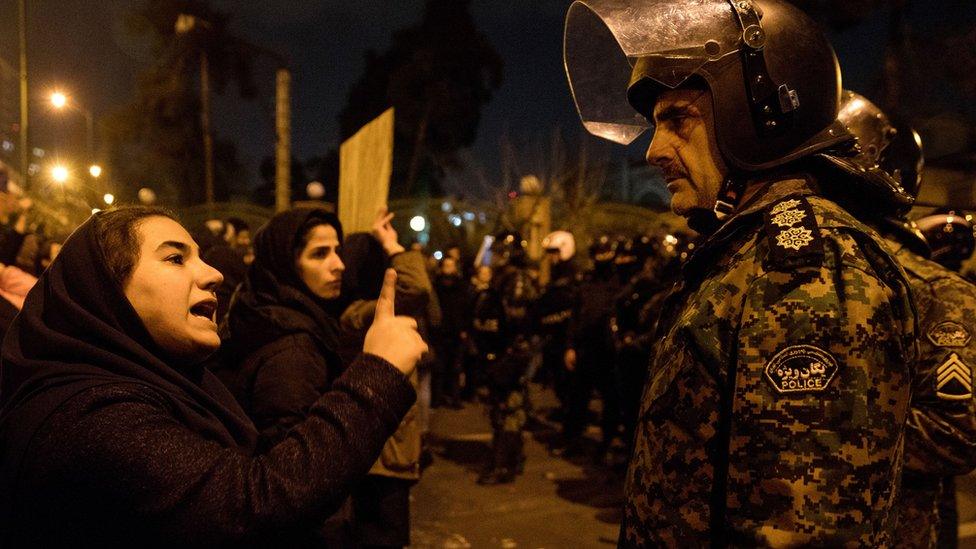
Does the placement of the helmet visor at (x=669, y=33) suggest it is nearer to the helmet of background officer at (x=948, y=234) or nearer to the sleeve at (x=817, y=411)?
the sleeve at (x=817, y=411)

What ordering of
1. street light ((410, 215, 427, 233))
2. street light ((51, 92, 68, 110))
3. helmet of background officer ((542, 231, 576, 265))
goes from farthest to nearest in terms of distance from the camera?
1. street light ((410, 215, 427, 233))
2. street light ((51, 92, 68, 110))
3. helmet of background officer ((542, 231, 576, 265))

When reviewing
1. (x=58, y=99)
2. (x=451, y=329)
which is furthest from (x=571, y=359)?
(x=58, y=99)

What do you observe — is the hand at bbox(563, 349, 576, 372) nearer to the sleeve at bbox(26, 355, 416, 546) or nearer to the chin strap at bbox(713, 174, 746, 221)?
the chin strap at bbox(713, 174, 746, 221)

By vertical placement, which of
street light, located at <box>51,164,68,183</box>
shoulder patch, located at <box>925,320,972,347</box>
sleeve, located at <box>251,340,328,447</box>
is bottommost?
sleeve, located at <box>251,340,328,447</box>

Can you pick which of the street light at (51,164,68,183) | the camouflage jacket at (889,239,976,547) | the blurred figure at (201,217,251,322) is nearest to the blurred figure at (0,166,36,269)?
the blurred figure at (201,217,251,322)

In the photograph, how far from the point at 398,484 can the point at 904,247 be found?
2638 millimetres

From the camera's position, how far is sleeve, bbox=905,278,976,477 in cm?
229

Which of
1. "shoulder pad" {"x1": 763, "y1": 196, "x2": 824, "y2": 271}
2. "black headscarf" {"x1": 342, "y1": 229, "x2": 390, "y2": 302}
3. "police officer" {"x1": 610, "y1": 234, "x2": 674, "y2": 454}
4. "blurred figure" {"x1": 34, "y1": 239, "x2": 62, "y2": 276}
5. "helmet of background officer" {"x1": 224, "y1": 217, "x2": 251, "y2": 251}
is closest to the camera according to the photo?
"shoulder pad" {"x1": 763, "y1": 196, "x2": 824, "y2": 271}

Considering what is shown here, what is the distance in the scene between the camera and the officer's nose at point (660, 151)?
186 centimetres

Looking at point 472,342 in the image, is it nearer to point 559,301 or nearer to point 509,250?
point 509,250

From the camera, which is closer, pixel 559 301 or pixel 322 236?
pixel 322 236

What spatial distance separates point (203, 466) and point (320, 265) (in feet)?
6.05

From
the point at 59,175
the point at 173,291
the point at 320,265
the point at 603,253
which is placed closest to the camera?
the point at 173,291

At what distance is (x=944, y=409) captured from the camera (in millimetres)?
2303
